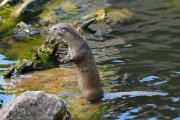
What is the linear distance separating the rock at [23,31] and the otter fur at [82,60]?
789 centimetres

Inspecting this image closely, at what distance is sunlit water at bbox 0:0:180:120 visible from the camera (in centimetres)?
912

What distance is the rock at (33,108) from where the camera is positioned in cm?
775

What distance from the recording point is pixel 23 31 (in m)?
17.5

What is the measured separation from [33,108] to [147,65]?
16.5 ft

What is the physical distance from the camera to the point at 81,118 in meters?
8.89

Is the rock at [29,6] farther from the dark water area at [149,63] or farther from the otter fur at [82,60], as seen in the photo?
the otter fur at [82,60]

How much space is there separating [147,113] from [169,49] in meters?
5.03

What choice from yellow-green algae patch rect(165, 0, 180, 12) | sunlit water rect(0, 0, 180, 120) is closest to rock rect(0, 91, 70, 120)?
sunlit water rect(0, 0, 180, 120)

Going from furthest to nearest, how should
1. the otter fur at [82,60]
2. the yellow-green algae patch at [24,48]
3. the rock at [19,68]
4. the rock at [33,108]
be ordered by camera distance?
1. the yellow-green algae patch at [24,48]
2. the rock at [19,68]
3. the otter fur at [82,60]
4. the rock at [33,108]

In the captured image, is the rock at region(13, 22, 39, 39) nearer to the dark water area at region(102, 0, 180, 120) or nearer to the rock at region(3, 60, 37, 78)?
the dark water area at region(102, 0, 180, 120)

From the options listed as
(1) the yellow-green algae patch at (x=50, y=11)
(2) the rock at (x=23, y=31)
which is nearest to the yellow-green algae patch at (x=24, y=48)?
(2) the rock at (x=23, y=31)

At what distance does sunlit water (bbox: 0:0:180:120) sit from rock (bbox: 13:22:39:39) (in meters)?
3.16

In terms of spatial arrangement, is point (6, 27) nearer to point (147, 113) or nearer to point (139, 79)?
point (139, 79)

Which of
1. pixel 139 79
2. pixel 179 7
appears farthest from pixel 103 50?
pixel 179 7
